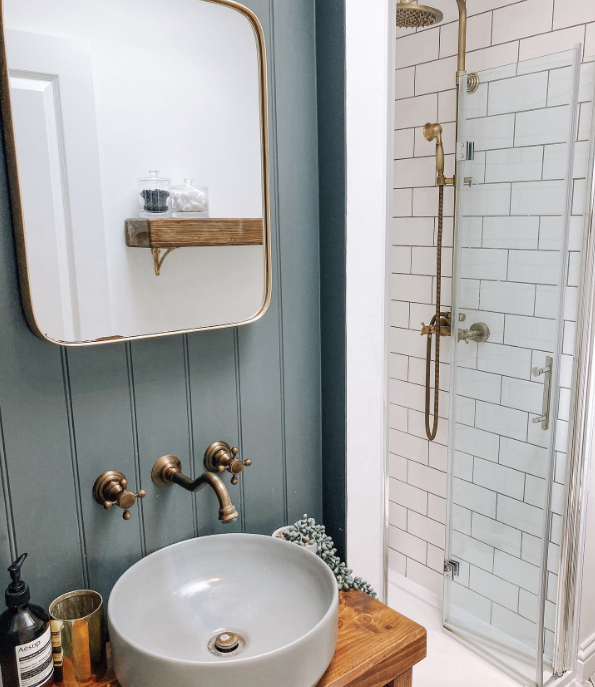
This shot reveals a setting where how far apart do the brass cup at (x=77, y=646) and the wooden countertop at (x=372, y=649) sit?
0.03 meters

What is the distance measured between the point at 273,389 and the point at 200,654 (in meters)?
0.53

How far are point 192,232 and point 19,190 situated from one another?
303mm

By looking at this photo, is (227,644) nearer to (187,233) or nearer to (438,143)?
(187,233)

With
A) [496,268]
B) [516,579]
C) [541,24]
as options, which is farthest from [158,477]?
[541,24]

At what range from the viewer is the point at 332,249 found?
1286 mm

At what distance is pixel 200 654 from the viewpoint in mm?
969

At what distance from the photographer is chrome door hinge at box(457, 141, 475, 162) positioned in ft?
6.54

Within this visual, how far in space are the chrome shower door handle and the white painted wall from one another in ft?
2.50

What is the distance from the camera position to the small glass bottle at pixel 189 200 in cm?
106

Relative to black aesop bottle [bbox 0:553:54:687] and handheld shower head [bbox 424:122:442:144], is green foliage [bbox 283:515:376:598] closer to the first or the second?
black aesop bottle [bbox 0:553:54:687]

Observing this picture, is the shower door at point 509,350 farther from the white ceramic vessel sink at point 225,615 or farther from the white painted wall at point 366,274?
the white ceramic vessel sink at point 225,615

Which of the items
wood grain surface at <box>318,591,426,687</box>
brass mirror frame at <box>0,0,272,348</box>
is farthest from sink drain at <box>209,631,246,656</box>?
brass mirror frame at <box>0,0,272,348</box>

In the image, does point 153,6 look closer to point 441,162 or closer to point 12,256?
point 12,256

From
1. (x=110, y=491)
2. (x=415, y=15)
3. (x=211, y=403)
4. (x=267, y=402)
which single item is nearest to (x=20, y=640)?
(x=110, y=491)
